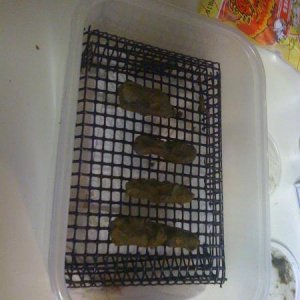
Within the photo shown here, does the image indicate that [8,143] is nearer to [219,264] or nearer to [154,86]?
[154,86]

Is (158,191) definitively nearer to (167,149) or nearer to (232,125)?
(167,149)

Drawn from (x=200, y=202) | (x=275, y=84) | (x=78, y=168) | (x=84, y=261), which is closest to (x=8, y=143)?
(x=78, y=168)

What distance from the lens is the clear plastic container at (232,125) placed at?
0.75 meters

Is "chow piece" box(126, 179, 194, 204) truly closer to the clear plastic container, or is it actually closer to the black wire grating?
the black wire grating

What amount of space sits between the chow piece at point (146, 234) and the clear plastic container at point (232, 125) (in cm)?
9

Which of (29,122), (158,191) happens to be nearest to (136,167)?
(158,191)

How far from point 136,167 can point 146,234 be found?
0.12 meters

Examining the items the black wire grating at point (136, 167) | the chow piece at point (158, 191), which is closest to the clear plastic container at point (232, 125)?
the black wire grating at point (136, 167)

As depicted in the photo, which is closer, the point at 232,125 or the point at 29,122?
the point at 29,122

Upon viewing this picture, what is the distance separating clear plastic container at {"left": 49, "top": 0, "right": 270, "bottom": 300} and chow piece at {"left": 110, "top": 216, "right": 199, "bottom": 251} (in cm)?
9

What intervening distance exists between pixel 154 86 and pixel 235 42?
17 cm

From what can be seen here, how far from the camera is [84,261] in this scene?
67 centimetres

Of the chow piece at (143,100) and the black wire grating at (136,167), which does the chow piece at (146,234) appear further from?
the chow piece at (143,100)

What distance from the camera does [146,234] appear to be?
0.69 m
